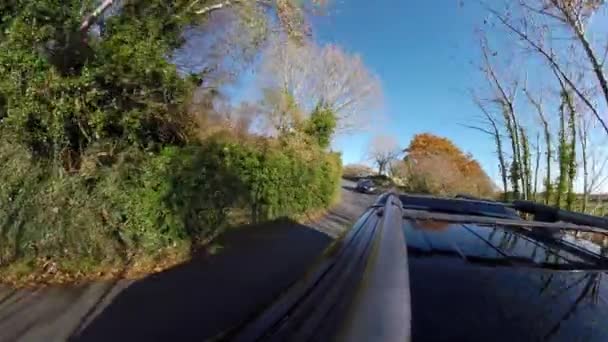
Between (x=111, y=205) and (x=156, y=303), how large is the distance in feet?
6.02

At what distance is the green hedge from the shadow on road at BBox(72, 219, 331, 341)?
643mm

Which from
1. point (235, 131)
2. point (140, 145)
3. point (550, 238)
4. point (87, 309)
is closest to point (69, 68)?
point (140, 145)

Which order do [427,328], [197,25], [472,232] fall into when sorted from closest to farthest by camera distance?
1. [427,328]
2. [472,232]
3. [197,25]

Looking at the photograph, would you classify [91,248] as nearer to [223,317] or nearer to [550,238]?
[223,317]

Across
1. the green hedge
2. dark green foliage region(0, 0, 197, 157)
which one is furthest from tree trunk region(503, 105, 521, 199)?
dark green foliage region(0, 0, 197, 157)

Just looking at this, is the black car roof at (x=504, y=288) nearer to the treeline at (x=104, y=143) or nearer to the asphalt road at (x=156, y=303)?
the asphalt road at (x=156, y=303)

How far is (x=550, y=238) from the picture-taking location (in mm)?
2621

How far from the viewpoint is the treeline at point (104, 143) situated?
5004mm

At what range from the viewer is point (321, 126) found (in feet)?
54.4

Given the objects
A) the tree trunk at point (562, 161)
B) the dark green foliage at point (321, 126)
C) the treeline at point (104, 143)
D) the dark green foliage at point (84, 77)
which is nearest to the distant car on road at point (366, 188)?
the dark green foliage at point (321, 126)

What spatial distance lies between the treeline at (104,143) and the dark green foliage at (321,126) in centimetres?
816

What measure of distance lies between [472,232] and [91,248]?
5079mm

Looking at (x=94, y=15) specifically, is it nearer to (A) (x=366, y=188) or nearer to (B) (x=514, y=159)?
(B) (x=514, y=159)

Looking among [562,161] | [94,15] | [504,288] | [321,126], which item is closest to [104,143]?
[94,15]
